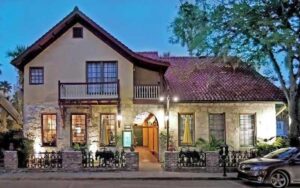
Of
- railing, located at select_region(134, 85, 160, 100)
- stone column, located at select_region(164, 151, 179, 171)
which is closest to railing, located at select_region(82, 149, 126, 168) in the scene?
stone column, located at select_region(164, 151, 179, 171)

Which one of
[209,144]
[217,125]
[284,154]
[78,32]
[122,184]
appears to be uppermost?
[78,32]

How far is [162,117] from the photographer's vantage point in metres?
27.2

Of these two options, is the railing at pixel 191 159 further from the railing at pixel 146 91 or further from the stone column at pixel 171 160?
the railing at pixel 146 91

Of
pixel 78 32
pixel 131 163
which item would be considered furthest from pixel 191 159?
pixel 78 32

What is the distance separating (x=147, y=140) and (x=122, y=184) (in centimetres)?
1860

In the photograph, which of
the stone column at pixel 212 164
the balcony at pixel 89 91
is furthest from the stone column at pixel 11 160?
the stone column at pixel 212 164

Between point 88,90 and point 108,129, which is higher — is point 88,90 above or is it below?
above

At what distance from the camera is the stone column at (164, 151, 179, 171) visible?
73.5 ft

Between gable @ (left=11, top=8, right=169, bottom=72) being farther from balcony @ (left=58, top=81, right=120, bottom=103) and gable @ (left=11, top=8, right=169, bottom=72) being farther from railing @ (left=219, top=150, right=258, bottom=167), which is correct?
railing @ (left=219, top=150, right=258, bottom=167)

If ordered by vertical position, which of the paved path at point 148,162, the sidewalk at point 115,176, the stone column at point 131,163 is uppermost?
the stone column at point 131,163

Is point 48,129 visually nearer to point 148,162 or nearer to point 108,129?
point 108,129

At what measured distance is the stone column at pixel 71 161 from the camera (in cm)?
2203

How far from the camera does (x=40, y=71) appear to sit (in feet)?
89.9

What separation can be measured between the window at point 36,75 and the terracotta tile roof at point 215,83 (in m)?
7.60
